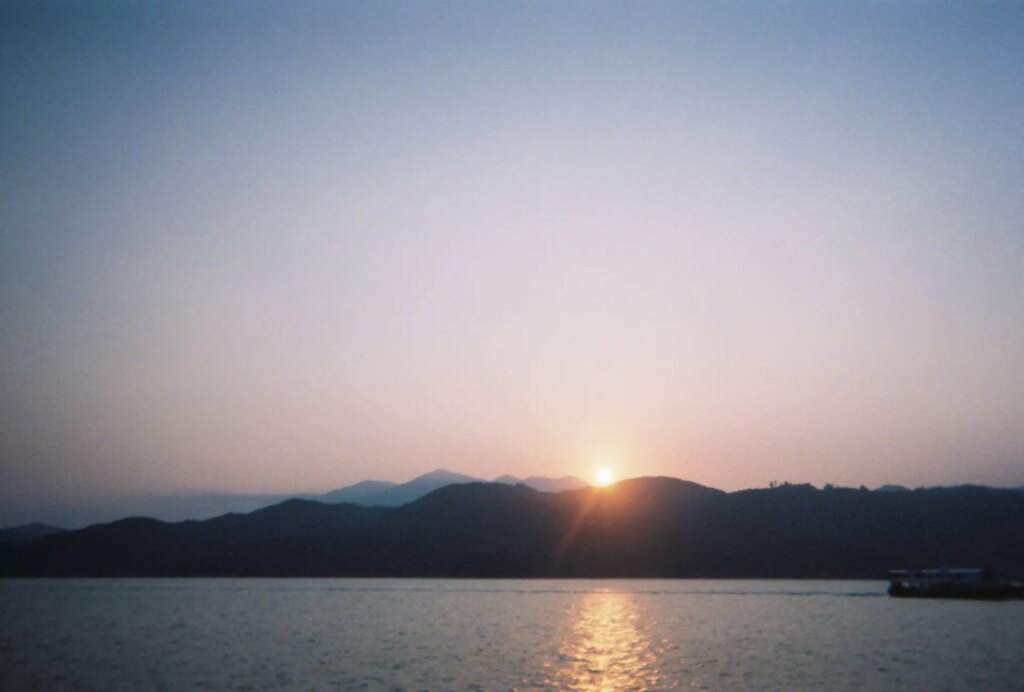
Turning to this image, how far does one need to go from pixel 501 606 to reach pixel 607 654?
9113 centimetres

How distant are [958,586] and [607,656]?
5152 inches

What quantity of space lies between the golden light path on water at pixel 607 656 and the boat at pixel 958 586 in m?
84.1

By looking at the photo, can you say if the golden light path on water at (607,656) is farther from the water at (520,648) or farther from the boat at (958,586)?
the boat at (958,586)

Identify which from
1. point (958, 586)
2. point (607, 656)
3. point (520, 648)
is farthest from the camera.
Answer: point (958, 586)

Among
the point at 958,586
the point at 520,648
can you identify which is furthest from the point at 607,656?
the point at 958,586

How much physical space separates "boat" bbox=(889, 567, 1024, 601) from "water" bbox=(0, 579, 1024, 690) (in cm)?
1119

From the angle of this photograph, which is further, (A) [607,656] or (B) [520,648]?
(B) [520,648]

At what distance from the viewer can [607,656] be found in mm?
83062

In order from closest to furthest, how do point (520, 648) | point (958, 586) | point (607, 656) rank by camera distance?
point (607, 656)
point (520, 648)
point (958, 586)

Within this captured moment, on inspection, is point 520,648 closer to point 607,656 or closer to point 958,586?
point 607,656

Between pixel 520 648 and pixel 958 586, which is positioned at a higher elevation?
pixel 958 586

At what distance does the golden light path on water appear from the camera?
65500mm

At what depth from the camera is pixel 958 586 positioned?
178000 mm

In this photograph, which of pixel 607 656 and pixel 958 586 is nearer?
pixel 607 656
